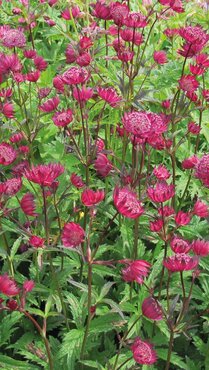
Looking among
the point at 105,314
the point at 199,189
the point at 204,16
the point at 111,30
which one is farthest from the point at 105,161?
the point at 204,16

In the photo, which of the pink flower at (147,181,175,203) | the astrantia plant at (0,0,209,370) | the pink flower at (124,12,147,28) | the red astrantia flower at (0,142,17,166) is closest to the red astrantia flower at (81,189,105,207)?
the astrantia plant at (0,0,209,370)

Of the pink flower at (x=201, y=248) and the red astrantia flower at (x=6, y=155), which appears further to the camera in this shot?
the red astrantia flower at (x=6, y=155)

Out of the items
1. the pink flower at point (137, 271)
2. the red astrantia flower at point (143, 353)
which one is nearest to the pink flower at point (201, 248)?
the pink flower at point (137, 271)

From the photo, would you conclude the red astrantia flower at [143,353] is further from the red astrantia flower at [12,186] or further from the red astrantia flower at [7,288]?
the red astrantia flower at [12,186]

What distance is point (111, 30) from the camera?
2395 mm

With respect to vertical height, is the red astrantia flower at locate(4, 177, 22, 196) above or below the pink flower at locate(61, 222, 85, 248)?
below

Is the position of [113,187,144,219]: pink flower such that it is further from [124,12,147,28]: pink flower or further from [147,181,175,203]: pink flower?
[124,12,147,28]: pink flower

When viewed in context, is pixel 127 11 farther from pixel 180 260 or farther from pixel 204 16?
pixel 180 260

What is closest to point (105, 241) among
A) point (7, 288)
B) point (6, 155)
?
point (6, 155)

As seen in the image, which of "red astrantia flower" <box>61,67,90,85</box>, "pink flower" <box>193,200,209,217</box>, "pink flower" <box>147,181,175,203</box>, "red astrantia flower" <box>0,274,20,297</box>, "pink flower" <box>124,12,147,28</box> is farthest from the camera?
"pink flower" <box>124,12,147,28</box>

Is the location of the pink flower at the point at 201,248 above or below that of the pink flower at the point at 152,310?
above

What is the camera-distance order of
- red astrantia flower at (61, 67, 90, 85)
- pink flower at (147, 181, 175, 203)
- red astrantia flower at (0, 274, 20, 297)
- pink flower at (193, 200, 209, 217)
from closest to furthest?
red astrantia flower at (0, 274, 20, 297) → pink flower at (147, 181, 175, 203) → pink flower at (193, 200, 209, 217) → red astrantia flower at (61, 67, 90, 85)

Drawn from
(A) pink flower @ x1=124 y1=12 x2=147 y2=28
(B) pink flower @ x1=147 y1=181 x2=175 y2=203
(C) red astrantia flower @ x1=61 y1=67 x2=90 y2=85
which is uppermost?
(A) pink flower @ x1=124 y1=12 x2=147 y2=28

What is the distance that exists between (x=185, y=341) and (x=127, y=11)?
1146 mm
